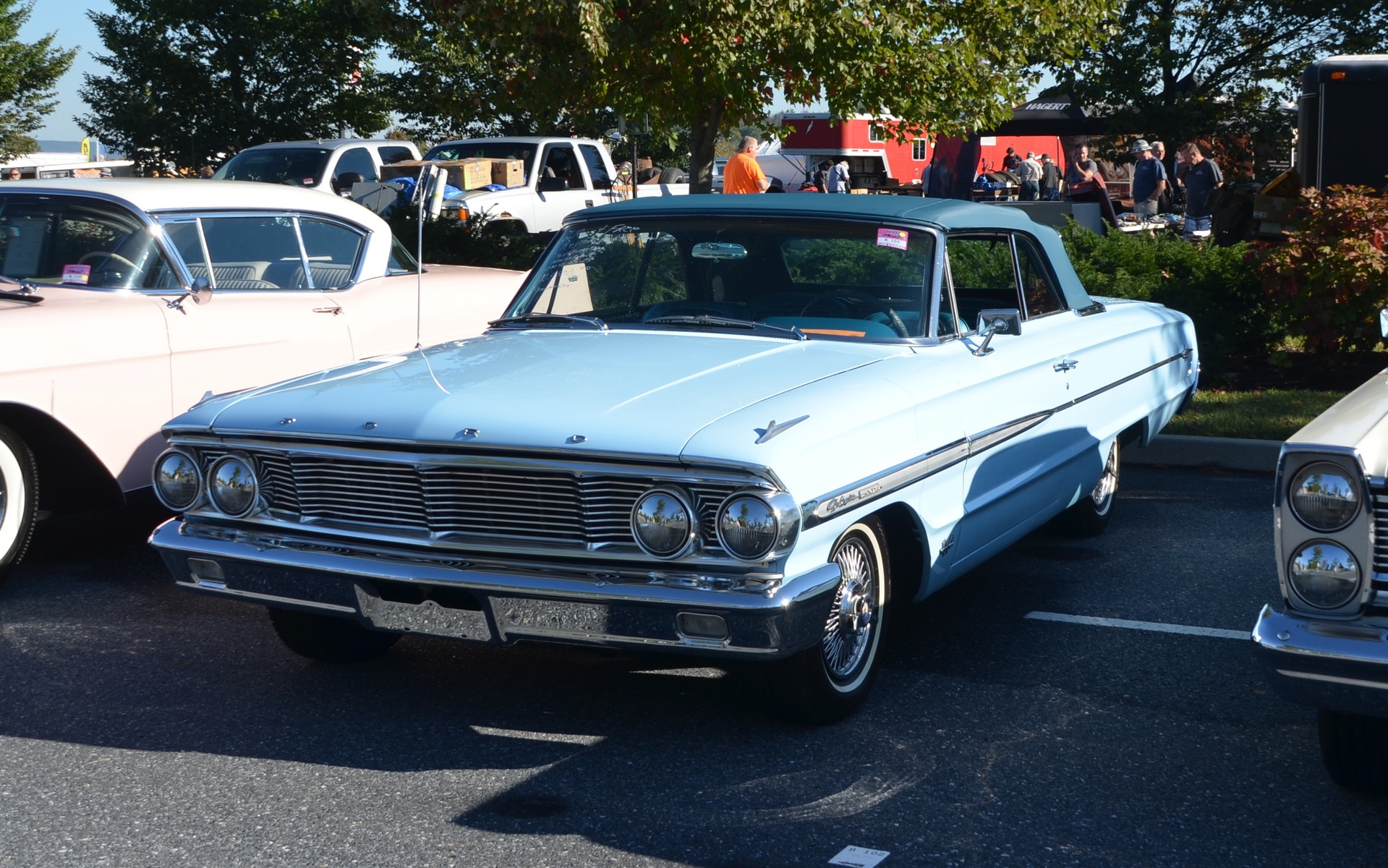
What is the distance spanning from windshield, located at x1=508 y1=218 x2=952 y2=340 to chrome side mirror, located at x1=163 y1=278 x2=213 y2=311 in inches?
64.7

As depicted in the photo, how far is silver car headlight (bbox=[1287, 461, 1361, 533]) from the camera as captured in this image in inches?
134

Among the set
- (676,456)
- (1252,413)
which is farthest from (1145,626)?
(1252,413)

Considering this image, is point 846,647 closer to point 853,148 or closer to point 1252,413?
point 1252,413

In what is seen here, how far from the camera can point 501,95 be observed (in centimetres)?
1356

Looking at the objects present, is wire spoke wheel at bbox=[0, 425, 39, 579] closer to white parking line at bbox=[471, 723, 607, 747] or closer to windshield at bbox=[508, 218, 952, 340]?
windshield at bbox=[508, 218, 952, 340]

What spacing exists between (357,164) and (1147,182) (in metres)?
10.6

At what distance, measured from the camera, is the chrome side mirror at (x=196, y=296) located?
625cm

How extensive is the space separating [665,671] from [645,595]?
3.58ft

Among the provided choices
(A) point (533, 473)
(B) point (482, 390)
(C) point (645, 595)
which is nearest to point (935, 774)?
(C) point (645, 595)

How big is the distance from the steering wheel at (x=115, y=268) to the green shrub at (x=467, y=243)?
6230mm

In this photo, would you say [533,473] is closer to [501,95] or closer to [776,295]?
[776,295]

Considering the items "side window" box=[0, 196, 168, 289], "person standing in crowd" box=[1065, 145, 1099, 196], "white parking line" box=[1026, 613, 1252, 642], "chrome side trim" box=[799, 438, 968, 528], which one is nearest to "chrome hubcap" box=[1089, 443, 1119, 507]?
"white parking line" box=[1026, 613, 1252, 642]

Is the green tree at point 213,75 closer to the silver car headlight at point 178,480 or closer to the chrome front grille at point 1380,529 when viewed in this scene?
the silver car headlight at point 178,480

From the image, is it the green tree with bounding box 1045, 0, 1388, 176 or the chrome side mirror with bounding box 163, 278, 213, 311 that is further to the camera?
the green tree with bounding box 1045, 0, 1388, 176
